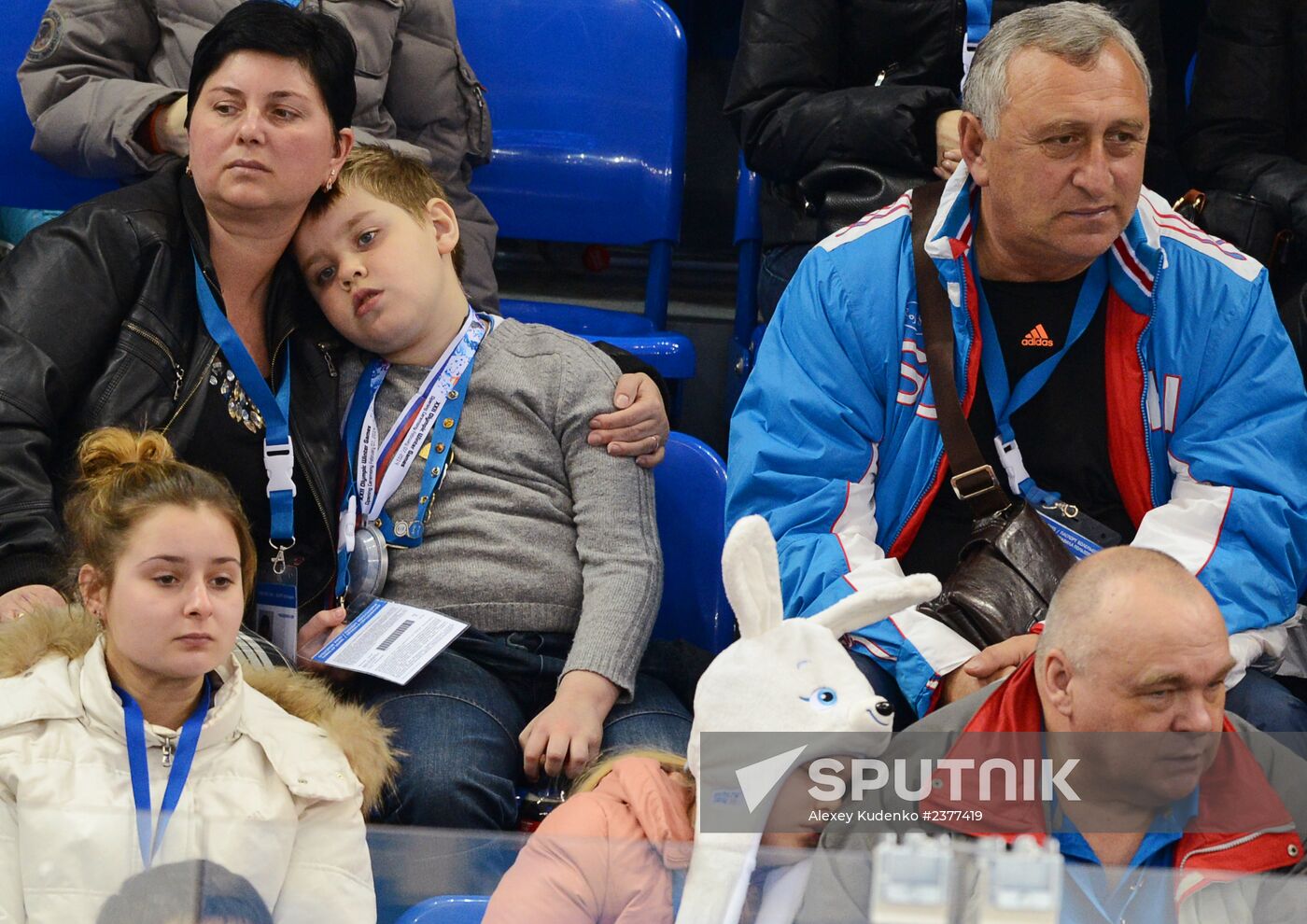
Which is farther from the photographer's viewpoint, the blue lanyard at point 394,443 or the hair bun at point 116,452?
the blue lanyard at point 394,443

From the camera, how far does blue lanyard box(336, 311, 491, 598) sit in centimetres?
221

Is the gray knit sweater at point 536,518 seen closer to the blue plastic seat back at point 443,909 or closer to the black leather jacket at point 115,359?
the black leather jacket at point 115,359

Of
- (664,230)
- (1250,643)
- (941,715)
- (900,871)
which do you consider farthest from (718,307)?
(900,871)

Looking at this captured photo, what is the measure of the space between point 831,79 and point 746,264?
0.48 meters

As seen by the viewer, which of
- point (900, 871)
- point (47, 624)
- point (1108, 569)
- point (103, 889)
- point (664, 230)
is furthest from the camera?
point (664, 230)

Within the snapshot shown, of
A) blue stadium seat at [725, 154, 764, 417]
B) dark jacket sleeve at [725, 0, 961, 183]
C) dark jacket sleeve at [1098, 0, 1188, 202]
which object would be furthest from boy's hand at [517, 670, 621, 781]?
dark jacket sleeve at [1098, 0, 1188, 202]

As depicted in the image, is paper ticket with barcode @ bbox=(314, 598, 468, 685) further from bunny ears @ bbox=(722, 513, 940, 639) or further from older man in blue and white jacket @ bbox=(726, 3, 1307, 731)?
bunny ears @ bbox=(722, 513, 940, 639)

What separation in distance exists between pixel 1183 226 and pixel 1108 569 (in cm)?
84

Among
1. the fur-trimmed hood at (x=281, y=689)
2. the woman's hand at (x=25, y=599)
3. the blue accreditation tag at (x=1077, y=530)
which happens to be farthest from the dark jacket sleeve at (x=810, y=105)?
the woman's hand at (x=25, y=599)

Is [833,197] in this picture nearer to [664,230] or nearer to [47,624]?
[664,230]

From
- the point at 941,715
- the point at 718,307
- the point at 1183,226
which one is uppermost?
the point at 1183,226

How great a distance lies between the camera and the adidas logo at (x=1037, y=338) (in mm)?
2219

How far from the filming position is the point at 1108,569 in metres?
1.62

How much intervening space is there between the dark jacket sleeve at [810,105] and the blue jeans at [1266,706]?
1.11 meters
